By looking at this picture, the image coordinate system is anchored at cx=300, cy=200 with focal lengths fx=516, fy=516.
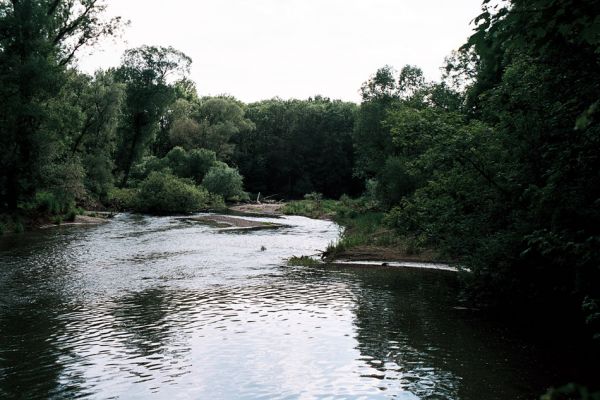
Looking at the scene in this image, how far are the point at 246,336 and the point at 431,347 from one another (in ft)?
14.7

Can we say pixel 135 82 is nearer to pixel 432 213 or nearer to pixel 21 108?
pixel 21 108

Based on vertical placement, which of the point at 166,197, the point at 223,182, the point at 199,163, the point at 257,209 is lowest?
the point at 257,209

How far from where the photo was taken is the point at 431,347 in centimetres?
1195

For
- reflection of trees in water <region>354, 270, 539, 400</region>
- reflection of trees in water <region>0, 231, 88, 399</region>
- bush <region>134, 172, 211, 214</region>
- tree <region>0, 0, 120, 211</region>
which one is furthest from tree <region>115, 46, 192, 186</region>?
reflection of trees in water <region>354, 270, 539, 400</region>

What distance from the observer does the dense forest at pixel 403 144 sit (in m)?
9.44

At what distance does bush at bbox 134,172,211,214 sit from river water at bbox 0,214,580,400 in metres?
29.8

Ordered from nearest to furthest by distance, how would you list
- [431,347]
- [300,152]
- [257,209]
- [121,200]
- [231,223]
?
1. [431,347]
2. [231,223]
3. [121,200]
4. [257,209]
5. [300,152]

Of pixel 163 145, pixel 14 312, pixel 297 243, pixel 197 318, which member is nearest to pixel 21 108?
pixel 297 243

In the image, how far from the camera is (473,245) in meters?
15.6

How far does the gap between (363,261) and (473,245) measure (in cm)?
909

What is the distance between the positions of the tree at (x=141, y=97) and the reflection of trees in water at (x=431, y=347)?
57.8 meters

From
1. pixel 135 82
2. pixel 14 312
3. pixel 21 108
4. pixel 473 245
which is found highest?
pixel 135 82

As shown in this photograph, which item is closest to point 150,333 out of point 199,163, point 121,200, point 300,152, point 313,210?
point 313,210

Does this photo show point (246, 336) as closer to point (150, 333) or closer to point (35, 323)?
point (150, 333)
